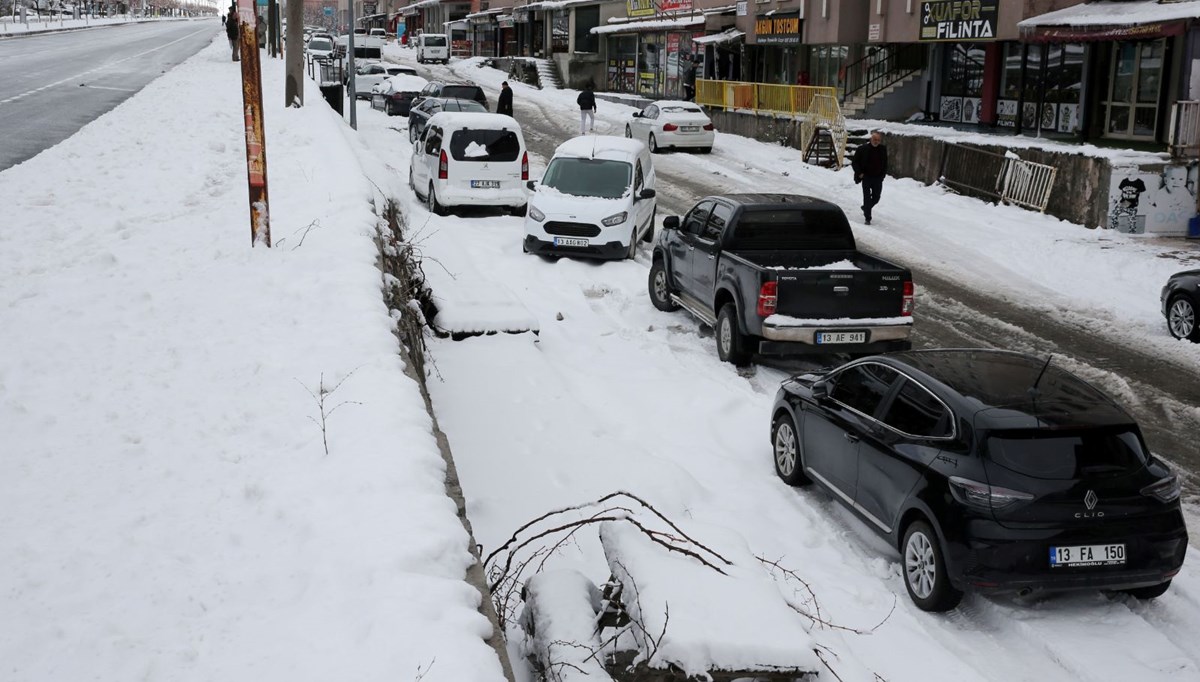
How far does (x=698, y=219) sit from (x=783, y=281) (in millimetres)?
2630

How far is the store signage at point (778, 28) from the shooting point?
3734 centimetres

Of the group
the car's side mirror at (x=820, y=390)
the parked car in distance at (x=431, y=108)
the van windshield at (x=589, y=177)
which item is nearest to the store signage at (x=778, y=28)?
the parked car in distance at (x=431, y=108)

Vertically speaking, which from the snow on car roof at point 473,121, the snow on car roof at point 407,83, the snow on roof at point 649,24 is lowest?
the snow on car roof at point 473,121

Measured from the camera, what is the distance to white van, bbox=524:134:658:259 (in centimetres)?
1697

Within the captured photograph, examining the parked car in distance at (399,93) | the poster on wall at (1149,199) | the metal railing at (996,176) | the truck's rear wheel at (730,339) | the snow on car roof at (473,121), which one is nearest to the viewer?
the truck's rear wheel at (730,339)

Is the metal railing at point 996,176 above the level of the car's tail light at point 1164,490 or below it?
above

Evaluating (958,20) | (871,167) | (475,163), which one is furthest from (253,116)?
(958,20)

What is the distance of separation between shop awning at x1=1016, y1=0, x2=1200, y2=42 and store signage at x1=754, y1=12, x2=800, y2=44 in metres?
12.9

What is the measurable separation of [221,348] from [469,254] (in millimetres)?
9258

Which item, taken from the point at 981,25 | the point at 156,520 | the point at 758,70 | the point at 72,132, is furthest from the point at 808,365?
the point at 758,70

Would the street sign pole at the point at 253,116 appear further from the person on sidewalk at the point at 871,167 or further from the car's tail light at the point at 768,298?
the person on sidewalk at the point at 871,167

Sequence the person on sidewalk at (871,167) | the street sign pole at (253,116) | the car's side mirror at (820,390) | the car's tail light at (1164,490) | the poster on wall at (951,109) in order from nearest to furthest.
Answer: the car's tail light at (1164,490) < the car's side mirror at (820,390) < the street sign pole at (253,116) < the person on sidewalk at (871,167) < the poster on wall at (951,109)

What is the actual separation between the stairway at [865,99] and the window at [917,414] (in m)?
28.9

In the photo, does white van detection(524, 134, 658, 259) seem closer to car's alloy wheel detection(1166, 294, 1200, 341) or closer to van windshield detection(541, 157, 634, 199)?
van windshield detection(541, 157, 634, 199)
